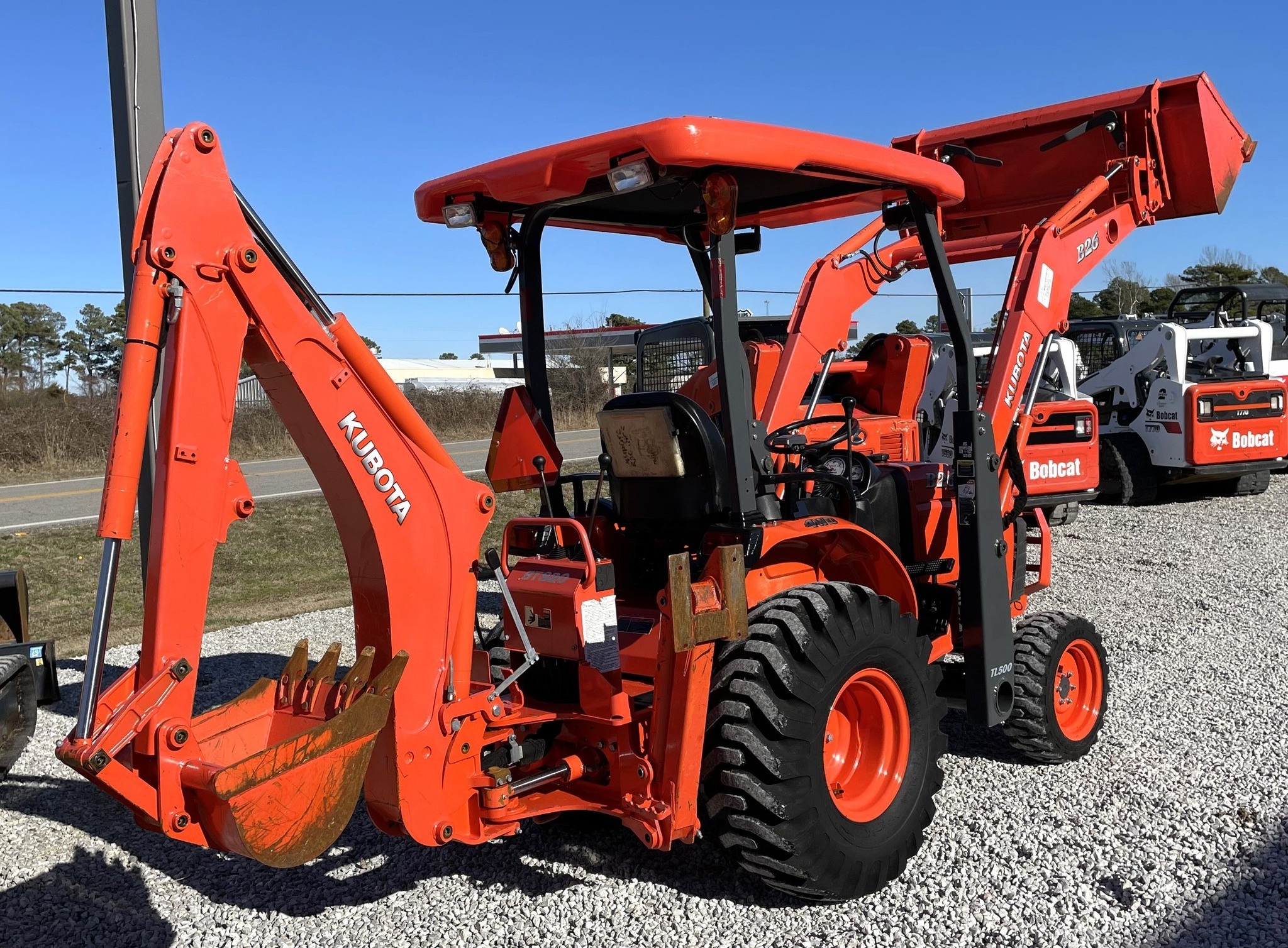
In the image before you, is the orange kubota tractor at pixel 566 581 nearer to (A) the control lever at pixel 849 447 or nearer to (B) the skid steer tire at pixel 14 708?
(A) the control lever at pixel 849 447

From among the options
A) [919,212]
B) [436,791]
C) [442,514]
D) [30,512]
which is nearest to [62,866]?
[436,791]

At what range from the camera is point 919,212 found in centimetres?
405

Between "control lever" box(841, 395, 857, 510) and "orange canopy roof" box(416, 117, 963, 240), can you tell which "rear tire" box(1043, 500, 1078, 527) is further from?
"orange canopy roof" box(416, 117, 963, 240)

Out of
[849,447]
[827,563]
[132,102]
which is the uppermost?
[132,102]

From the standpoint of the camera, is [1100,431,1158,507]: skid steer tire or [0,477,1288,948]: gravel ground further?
[1100,431,1158,507]: skid steer tire

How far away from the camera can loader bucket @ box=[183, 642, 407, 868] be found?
2586mm

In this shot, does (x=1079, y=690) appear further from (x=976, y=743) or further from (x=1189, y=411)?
(x=1189, y=411)

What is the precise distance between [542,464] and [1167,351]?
34.4 ft

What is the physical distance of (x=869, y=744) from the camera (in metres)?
3.90

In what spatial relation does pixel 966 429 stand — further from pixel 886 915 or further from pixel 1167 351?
pixel 1167 351

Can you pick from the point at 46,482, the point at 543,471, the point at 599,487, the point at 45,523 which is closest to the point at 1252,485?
the point at 599,487

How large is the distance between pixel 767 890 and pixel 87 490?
586 inches

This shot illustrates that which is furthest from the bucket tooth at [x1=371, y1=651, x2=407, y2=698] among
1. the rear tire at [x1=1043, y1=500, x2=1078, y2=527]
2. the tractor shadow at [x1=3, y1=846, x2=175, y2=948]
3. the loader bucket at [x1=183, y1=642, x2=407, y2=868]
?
the rear tire at [x1=1043, y1=500, x2=1078, y2=527]

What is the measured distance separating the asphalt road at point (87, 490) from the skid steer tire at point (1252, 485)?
820 cm
